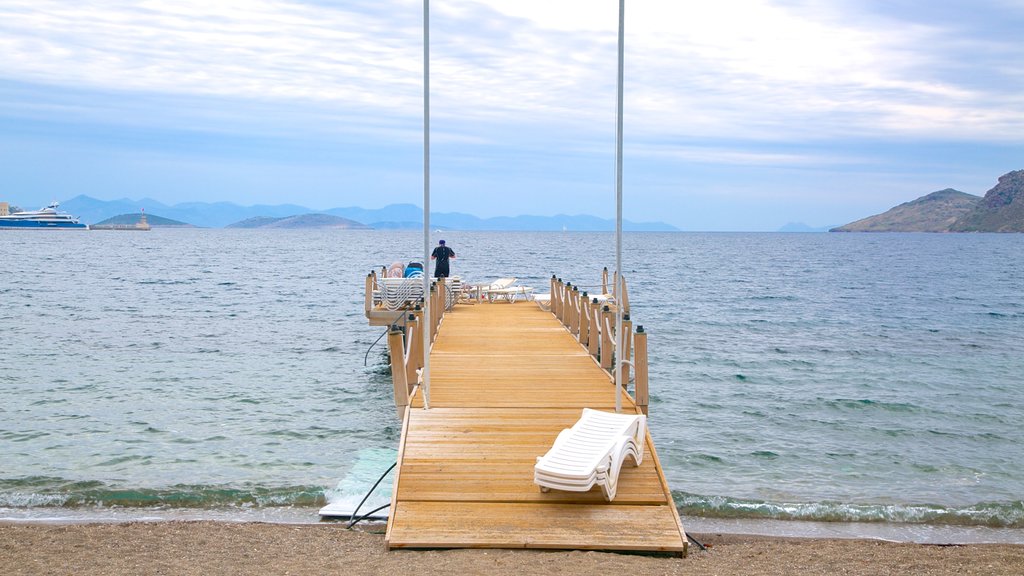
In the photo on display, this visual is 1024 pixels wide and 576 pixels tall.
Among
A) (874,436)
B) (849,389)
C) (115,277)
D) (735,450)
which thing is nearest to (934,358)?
(849,389)

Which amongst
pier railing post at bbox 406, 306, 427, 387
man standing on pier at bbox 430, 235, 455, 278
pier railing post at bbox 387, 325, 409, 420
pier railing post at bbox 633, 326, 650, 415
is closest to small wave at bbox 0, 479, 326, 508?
pier railing post at bbox 387, 325, 409, 420

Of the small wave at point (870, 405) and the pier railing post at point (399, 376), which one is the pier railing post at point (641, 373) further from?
the small wave at point (870, 405)

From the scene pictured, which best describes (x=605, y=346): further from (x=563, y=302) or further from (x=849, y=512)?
(x=563, y=302)

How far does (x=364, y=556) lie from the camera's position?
7.79 m

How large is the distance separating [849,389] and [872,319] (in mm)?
18609

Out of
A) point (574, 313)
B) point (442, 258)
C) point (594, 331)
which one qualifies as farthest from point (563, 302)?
point (442, 258)

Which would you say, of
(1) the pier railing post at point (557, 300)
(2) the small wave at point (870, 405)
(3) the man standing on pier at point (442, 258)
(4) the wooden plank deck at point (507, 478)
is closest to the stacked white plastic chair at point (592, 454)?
(4) the wooden plank deck at point (507, 478)

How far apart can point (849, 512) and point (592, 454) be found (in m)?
4.13

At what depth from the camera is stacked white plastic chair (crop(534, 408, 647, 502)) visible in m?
8.09

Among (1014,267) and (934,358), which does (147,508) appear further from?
(1014,267)

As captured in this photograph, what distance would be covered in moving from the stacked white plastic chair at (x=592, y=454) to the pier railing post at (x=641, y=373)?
Result: 1.45 m

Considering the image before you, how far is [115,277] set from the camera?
61.9 m

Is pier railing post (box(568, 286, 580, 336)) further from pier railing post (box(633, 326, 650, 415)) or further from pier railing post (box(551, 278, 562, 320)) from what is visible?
pier railing post (box(633, 326, 650, 415))

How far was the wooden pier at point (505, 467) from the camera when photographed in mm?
7699
